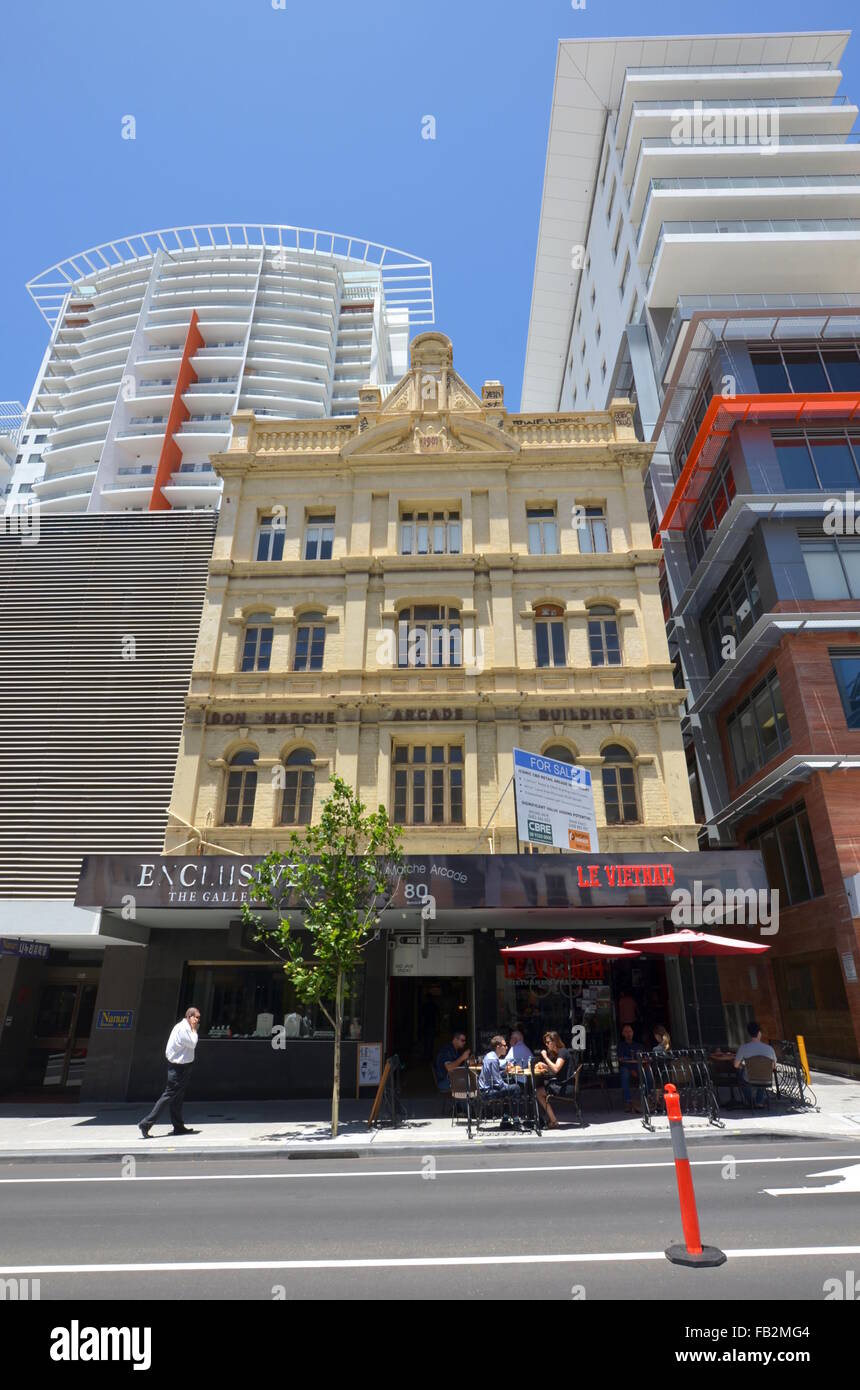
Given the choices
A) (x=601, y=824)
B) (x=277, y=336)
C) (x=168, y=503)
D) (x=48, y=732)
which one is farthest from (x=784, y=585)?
(x=277, y=336)

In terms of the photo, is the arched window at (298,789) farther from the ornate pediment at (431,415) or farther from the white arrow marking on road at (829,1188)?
the white arrow marking on road at (829,1188)

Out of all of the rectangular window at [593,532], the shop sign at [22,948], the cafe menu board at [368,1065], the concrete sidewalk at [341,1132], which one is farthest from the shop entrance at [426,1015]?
the rectangular window at [593,532]

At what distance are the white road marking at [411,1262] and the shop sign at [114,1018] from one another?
43.1 ft

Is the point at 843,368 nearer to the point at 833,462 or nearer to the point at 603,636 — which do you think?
the point at 833,462

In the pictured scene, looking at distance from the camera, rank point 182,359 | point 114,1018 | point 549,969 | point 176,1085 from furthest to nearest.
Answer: point 182,359 < point 549,969 < point 114,1018 < point 176,1085

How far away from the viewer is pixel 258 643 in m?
23.4

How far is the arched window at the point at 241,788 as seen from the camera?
20969mm

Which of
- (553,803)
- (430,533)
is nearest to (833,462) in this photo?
(430,533)

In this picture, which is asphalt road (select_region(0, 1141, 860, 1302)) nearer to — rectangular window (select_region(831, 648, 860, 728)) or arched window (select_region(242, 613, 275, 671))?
rectangular window (select_region(831, 648, 860, 728))

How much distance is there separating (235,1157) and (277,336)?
80.9 meters

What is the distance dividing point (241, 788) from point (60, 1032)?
7.84m

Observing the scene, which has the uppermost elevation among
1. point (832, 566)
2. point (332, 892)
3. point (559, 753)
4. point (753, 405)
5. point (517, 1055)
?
point (753, 405)

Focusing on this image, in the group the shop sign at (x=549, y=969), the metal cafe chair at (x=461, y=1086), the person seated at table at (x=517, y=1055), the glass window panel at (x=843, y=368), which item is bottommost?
the metal cafe chair at (x=461, y=1086)
